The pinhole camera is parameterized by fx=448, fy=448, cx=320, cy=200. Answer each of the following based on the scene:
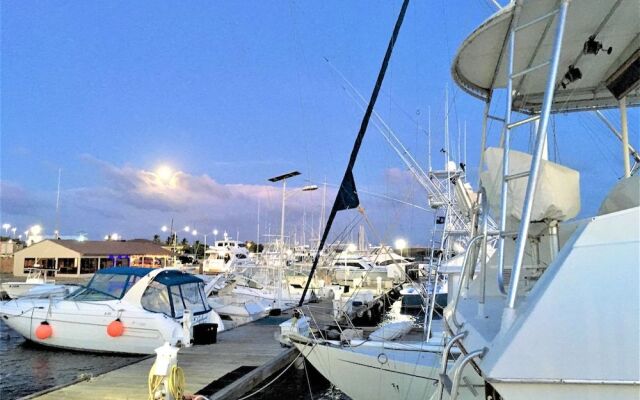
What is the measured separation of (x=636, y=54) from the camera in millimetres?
4836

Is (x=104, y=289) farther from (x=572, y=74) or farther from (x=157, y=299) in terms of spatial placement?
(x=572, y=74)

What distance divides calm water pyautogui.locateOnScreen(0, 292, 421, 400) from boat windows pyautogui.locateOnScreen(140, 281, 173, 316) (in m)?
1.47

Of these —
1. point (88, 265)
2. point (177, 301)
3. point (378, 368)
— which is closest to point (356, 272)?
point (177, 301)

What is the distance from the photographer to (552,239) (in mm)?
3553

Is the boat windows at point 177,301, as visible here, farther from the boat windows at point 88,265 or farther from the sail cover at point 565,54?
the boat windows at point 88,265

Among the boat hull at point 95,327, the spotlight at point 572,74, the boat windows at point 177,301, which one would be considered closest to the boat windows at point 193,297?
the boat windows at point 177,301

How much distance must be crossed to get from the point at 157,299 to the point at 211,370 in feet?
14.0

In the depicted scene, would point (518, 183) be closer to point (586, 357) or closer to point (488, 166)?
point (488, 166)

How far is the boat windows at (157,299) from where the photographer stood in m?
13.1

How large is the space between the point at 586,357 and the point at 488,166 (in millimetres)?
2368

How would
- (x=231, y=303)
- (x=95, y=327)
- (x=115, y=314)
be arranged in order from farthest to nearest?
1. (x=231, y=303)
2. (x=95, y=327)
3. (x=115, y=314)

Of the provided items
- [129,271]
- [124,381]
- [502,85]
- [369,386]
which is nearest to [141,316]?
[129,271]

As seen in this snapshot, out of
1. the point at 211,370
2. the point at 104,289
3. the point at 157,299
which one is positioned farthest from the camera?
the point at 157,299

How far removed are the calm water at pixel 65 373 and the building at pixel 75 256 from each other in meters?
36.0
